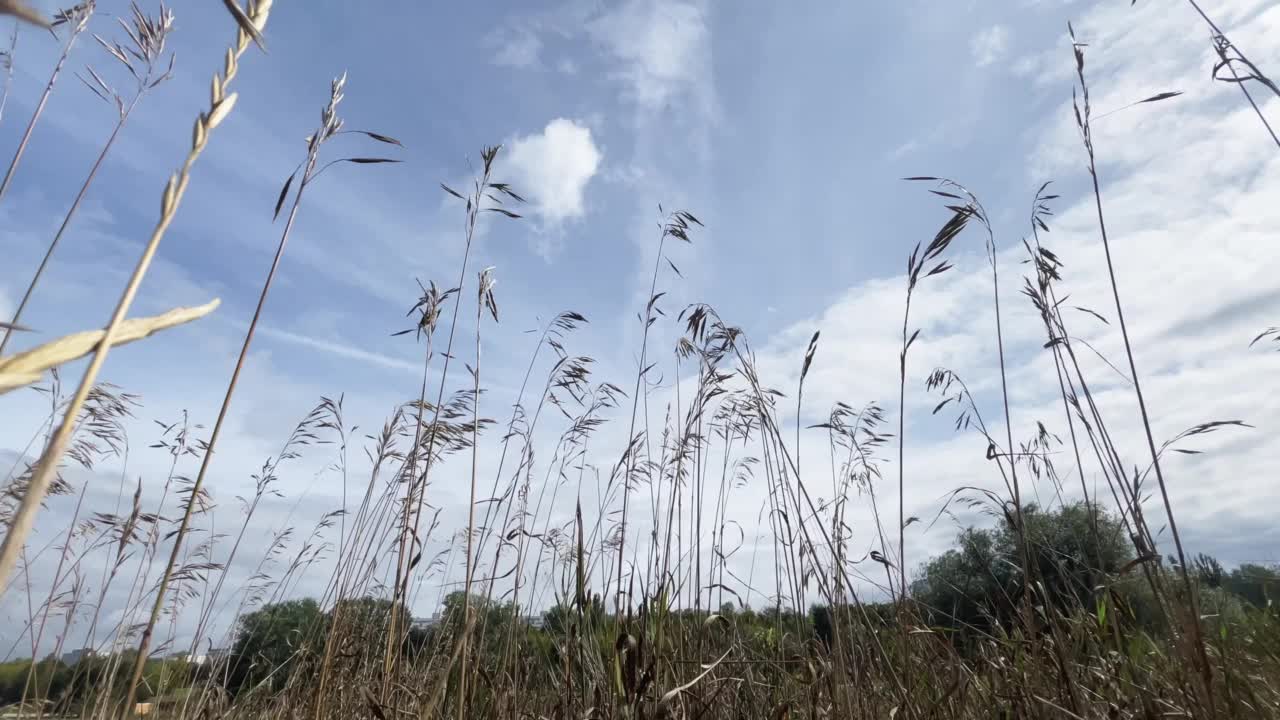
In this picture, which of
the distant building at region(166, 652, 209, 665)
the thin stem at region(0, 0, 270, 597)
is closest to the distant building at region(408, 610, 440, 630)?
the distant building at region(166, 652, 209, 665)

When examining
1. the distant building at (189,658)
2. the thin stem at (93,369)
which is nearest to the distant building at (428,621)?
the distant building at (189,658)

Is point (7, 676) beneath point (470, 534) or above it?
beneath

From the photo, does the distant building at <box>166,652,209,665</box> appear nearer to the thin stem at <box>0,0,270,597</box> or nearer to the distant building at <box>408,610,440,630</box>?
the distant building at <box>408,610,440,630</box>

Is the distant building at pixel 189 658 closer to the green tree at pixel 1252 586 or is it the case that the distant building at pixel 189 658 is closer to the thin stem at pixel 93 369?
the thin stem at pixel 93 369

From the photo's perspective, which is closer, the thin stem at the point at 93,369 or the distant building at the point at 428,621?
the thin stem at the point at 93,369

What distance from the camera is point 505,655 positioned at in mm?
2834

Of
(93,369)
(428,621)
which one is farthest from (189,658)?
(93,369)

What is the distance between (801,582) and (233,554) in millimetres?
2981

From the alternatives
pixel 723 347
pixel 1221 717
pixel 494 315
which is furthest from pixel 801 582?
pixel 494 315

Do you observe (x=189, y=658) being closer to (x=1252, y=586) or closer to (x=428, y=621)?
(x=428, y=621)

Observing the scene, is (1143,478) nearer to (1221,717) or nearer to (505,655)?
(1221,717)

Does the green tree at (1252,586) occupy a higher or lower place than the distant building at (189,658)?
higher

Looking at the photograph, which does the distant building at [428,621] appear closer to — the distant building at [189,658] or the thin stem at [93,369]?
the distant building at [189,658]

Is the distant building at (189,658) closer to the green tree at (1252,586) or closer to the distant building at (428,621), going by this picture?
the distant building at (428,621)
